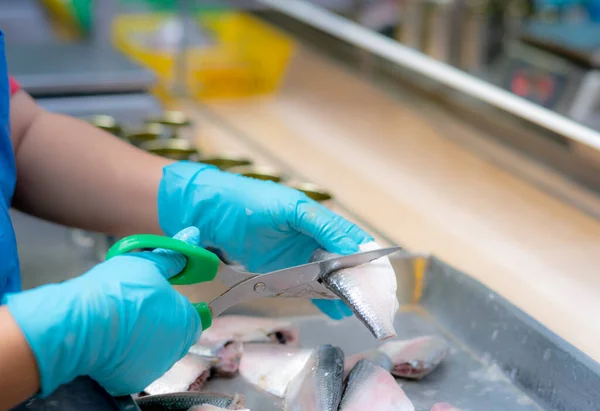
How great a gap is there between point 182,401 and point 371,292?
38cm

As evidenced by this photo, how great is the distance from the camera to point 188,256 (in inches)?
50.9

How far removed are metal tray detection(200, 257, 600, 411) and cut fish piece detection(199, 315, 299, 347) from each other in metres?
0.05

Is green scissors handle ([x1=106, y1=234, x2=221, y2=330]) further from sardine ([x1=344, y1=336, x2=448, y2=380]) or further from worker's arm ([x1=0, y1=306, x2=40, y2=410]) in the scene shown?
sardine ([x1=344, y1=336, x2=448, y2=380])

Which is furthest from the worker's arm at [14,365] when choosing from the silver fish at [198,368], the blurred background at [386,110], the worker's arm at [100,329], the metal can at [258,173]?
the metal can at [258,173]

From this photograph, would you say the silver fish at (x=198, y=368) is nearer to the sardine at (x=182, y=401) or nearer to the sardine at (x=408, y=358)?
the sardine at (x=182, y=401)

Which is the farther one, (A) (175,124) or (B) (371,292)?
(A) (175,124)

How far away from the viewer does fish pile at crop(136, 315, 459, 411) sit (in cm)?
140

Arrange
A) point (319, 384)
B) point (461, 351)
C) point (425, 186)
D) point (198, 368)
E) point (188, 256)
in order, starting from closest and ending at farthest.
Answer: point (188, 256) < point (319, 384) < point (198, 368) < point (461, 351) < point (425, 186)

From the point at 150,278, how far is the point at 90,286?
3.5 inches

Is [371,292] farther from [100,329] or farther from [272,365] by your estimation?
[100,329]

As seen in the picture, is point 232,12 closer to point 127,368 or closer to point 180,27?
point 180,27

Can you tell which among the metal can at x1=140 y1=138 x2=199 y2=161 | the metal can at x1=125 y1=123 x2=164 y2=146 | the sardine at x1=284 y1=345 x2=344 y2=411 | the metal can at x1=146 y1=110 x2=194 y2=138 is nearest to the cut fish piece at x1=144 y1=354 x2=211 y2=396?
the sardine at x1=284 y1=345 x2=344 y2=411

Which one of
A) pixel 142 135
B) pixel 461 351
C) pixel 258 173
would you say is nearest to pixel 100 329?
pixel 461 351

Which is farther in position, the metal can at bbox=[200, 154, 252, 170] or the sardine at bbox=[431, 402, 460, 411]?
the metal can at bbox=[200, 154, 252, 170]
